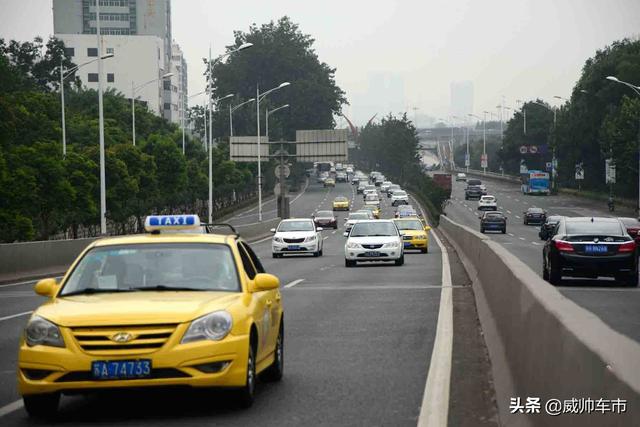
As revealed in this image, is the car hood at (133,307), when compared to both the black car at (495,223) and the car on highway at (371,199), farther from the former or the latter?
the car on highway at (371,199)

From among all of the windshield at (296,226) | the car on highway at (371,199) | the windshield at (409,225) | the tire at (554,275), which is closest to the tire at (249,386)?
the tire at (554,275)

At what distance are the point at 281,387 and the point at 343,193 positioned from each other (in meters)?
152

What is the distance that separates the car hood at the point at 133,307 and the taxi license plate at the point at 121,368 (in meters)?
0.27

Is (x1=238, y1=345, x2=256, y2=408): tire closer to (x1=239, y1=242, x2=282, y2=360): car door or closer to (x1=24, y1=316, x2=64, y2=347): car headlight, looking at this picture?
(x1=239, y1=242, x2=282, y2=360): car door

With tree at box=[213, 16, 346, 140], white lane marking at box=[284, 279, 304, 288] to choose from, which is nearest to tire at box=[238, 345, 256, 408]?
white lane marking at box=[284, 279, 304, 288]

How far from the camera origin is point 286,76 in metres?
172

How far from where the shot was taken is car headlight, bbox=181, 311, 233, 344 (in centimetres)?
943

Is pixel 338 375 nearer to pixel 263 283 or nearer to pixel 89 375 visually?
pixel 263 283

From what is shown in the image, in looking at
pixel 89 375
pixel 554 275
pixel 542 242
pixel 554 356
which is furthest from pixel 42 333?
pixel 542 242

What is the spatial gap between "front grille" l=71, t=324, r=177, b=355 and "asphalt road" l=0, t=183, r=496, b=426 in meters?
0.61

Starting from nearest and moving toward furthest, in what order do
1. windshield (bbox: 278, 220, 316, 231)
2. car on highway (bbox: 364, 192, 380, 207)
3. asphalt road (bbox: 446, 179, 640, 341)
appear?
asphalt road (bbox: 446, 179, 640, 341), windshield (bbox: 278, 220, 316, 231), car on highway (bbox: 364, 192, 380, 207)

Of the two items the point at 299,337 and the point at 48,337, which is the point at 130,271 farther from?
the point at 299,337

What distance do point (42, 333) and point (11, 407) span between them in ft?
4.29

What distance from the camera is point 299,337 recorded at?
1616cm
